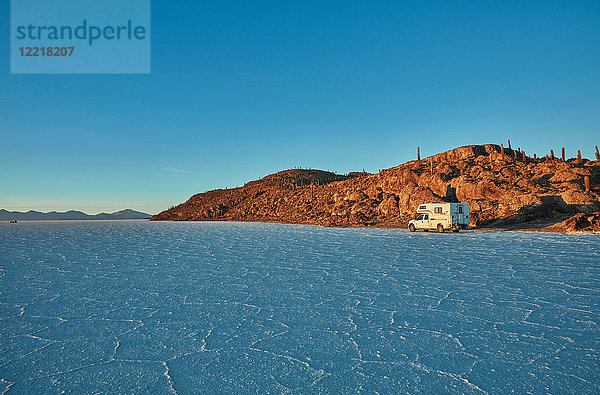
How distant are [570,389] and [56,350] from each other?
21.0 ft

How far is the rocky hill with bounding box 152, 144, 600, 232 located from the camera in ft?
108

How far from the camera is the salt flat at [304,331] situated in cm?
405

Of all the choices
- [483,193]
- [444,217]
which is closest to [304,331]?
[444,217]

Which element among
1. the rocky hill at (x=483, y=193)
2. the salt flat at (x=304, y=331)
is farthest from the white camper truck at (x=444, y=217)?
the salt flat at (x=304, y=331)

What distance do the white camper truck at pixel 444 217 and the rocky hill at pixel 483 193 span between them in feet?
23.4

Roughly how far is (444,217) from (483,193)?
1260cm

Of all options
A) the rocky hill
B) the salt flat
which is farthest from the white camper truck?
the salt flat

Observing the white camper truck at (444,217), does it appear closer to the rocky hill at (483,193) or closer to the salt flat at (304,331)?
the rocky hill at (483,193)

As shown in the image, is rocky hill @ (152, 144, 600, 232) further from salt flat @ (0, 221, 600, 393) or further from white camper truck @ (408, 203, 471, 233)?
salt flat @ (0, 221, 600, 393)

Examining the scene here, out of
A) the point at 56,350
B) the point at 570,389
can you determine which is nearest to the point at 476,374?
the point at 570,389

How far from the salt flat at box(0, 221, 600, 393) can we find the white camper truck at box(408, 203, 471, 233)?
17.8m

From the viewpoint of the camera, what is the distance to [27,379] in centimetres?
413

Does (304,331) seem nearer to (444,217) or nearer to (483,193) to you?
(444,217)

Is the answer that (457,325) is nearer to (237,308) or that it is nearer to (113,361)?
(237,308)
